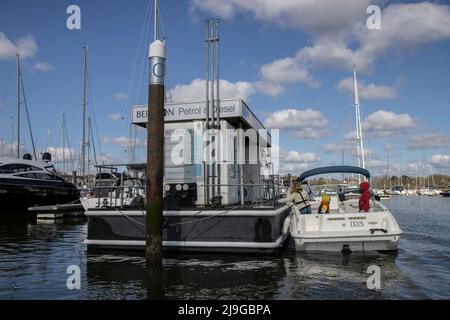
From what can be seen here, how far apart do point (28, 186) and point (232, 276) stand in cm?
2661

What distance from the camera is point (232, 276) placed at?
9.53 m

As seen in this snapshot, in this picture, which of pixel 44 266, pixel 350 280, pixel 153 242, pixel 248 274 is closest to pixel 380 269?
pixel 350 280

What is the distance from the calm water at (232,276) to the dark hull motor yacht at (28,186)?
18055 millimetres

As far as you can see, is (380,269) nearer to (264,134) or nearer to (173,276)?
(173,276)

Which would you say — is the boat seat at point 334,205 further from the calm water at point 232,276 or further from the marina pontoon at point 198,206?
the marina pontoon at point 198,206

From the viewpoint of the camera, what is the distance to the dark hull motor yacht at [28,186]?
1177 inches

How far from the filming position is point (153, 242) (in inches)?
383

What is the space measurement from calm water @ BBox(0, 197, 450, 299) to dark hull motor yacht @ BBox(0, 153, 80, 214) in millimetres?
18055

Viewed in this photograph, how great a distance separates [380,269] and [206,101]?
704 cm
